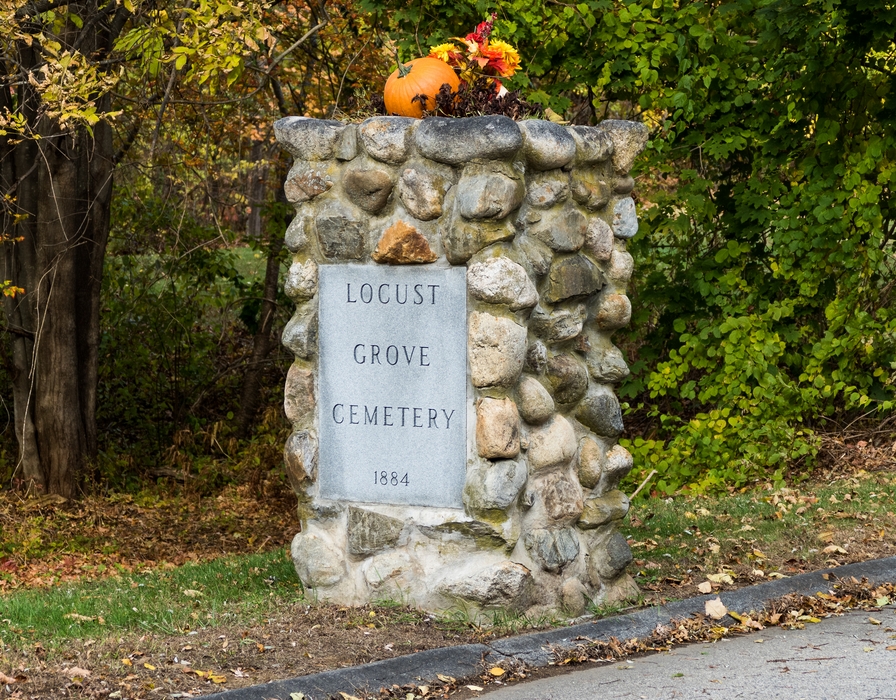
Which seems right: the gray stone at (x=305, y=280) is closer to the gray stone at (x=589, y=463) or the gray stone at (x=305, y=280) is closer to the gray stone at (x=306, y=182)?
the gray stone at (x=306, y=182)

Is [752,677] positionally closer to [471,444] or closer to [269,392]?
[471,444]

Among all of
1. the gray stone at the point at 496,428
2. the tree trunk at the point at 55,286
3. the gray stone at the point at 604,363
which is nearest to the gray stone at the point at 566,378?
the gray stone at the point at 604,363

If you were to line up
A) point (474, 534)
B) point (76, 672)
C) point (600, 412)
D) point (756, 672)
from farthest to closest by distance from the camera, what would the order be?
point (600, 412) → point (474, 534) → point (756, 672) → point (76, 672)

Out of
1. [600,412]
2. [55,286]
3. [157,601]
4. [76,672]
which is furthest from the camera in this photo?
[55,286]

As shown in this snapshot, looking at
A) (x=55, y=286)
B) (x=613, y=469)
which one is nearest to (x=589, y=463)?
(x=613, y=469)

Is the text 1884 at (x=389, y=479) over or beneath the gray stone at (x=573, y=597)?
over

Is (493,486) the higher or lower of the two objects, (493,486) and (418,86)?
the lower

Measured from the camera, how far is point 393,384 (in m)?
5.36

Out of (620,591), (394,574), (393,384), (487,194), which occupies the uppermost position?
(487,194)

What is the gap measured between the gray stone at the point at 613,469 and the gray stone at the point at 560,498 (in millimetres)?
222

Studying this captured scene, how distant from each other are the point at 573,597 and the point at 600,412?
2.88 feet

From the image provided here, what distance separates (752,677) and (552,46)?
641cm

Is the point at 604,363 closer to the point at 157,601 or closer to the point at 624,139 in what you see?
the point at 624,139

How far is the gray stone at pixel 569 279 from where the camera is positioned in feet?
17.6
